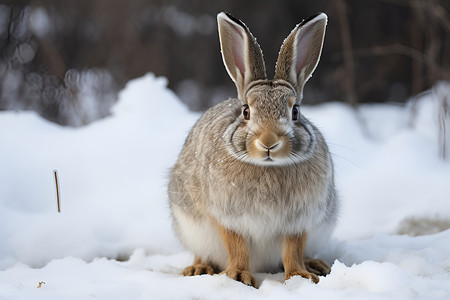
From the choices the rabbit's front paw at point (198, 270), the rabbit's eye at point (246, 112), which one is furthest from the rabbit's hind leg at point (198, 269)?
the rabbit's eye at point (246, 112)

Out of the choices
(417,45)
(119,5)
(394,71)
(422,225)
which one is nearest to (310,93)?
(394,71)

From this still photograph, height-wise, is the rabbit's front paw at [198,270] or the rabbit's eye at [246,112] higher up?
the rabbit's eye at [246,112]

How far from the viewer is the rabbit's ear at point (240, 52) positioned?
2.71 m

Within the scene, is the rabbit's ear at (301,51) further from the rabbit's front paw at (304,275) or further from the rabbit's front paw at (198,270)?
the rabbit's front paw at (198,270)

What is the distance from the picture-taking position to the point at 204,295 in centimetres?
236

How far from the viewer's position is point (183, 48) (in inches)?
321

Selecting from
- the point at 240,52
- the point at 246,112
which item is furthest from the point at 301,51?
the point at 246,112

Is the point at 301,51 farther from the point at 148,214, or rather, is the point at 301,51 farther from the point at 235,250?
the point at 148,214

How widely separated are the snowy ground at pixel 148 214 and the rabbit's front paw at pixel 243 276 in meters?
0.09

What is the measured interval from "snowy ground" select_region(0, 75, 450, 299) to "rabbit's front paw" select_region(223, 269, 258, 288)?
0.09m

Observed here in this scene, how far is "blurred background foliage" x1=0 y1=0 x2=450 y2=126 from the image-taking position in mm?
6250

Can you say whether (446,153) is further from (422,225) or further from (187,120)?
(187,120)

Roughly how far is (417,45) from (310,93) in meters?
1.82

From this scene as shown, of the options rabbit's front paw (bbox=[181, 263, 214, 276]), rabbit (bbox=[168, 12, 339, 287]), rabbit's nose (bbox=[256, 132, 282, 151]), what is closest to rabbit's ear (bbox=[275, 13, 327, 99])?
rabbit (bbox=[168, 12, 339, 287])
